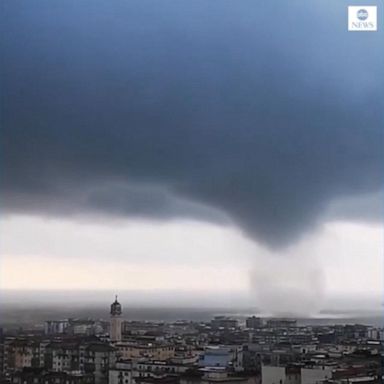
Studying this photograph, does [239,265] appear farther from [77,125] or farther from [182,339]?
[77,125]

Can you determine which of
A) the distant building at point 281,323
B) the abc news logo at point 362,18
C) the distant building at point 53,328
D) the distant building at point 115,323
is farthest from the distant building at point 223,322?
the abc news logo at point 362,18

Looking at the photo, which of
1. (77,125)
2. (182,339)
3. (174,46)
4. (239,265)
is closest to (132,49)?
(174,46)

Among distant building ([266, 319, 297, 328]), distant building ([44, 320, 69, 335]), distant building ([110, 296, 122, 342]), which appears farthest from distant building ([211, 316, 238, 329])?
distant building ([44, 320, 69, 335])

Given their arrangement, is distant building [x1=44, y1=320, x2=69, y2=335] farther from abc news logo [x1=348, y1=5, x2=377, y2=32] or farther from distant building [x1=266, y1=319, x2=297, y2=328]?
abc news logo [x1=348, y1=5, x2=377, y2=32]

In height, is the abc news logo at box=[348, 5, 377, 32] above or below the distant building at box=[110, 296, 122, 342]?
above

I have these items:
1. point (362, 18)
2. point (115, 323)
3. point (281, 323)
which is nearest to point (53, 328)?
point (115, 323)

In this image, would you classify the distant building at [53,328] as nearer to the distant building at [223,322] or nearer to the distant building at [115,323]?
the distant building at [115,323]
